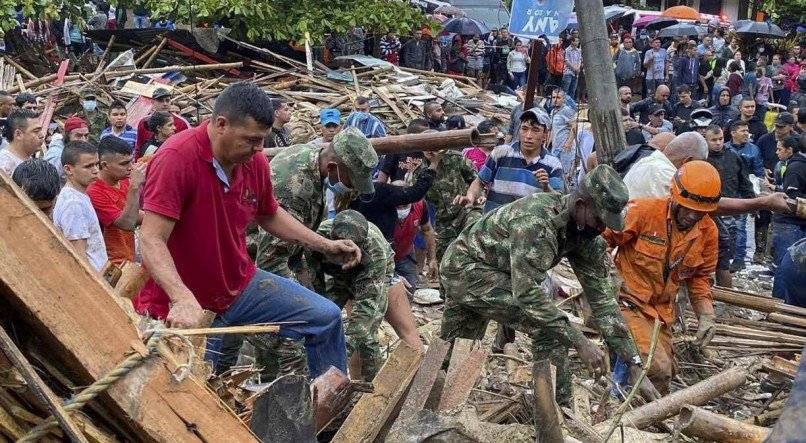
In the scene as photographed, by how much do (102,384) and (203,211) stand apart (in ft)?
6.71

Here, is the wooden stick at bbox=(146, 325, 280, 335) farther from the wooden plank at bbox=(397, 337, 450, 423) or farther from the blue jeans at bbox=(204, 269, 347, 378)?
the blue jeans at bbox=(204, 269, 347, 378)

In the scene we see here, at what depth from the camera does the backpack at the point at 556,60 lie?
23.0 metres

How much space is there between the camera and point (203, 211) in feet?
14.5

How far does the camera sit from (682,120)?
1711 centimetres

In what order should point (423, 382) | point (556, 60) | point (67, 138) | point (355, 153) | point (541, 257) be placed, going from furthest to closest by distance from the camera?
point (556, 60) → point (67, 138) → point (355, 153) → point (541, 257) → point (423, 382)

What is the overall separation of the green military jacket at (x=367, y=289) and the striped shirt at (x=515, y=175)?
272cm

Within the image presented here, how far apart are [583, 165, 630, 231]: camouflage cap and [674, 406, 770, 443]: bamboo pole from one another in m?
1.16

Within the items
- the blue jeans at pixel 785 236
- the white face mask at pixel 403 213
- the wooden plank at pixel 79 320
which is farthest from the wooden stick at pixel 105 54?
the wooden plank at pixel 79 320

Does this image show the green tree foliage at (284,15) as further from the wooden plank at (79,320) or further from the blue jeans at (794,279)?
the wooden plank at (79,320)

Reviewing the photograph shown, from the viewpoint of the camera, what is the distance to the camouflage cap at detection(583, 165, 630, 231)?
207 inches

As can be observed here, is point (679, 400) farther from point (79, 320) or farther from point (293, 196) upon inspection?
point (79, 320)

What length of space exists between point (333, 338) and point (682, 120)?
1362cm

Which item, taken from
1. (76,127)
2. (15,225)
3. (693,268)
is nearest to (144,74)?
(76,127)

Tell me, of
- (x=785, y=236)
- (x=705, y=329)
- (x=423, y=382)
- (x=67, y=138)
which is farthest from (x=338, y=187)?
(x=785, y=236)
